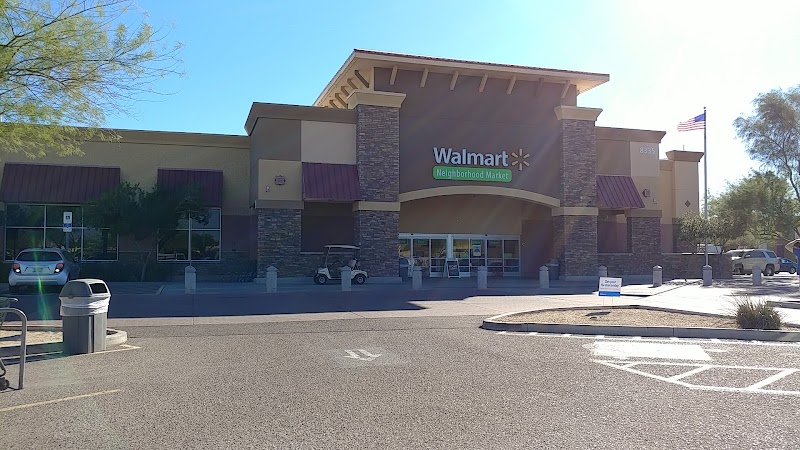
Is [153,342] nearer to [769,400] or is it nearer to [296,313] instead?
[296,313]

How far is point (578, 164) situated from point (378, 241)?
34.8 ft

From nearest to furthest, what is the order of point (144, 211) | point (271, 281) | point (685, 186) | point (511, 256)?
point (271, 281) → point (144, 211) → point (511, 256) → point (685, 186)

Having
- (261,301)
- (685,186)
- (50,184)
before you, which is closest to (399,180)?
(261,301)

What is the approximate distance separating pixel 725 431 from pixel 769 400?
5.39 ft

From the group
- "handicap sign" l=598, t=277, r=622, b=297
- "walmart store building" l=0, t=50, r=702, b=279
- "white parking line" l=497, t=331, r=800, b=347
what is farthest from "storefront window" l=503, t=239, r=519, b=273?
"white parking line" l=497, t=331, r=800, b=347

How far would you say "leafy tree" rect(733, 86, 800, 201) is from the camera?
4381 cm

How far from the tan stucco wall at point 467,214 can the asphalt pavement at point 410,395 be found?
834 inches

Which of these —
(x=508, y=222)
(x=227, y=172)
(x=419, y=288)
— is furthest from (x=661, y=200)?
(x=227, y=172)

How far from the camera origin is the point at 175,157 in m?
30.2

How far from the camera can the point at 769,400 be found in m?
7.12

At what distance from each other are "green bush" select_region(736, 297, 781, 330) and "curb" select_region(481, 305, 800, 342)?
0.39 metres

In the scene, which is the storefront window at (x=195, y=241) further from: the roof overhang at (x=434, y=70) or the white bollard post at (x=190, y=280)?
the roof overhang at (x=434, y=70)

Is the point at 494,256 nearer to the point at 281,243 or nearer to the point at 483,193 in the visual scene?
the point at 483,193

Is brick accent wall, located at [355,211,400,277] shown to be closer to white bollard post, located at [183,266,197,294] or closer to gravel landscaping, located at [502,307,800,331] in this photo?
white bollard post, located at [183,266,197,294]
